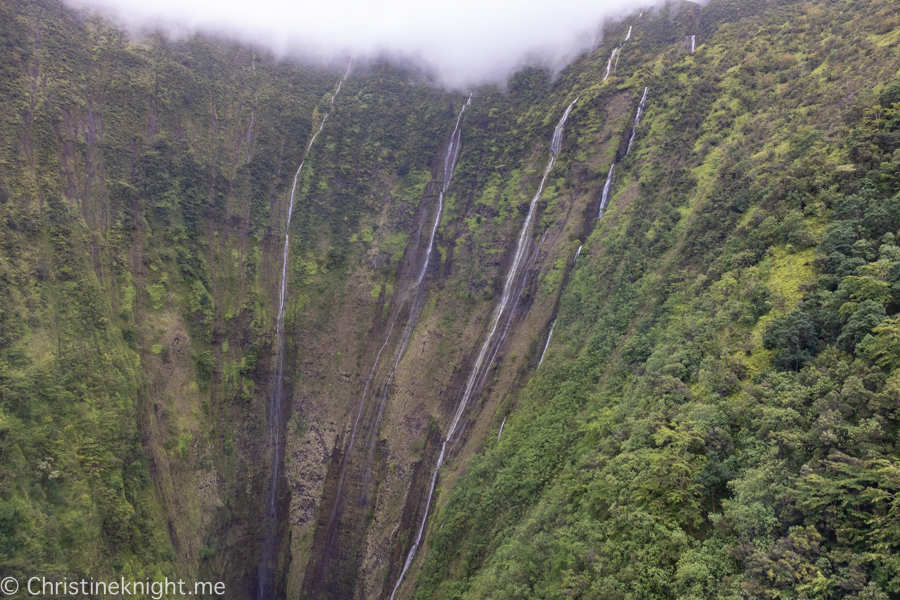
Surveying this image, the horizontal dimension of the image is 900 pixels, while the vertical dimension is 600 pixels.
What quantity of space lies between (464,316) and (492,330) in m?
3.08

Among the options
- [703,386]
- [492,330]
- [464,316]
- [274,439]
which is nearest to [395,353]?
[464,316]

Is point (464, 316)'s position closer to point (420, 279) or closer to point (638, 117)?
point (420, 279)

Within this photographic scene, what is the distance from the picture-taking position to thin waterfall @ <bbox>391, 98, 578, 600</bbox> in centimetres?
3031

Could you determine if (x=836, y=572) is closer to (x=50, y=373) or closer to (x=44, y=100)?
(x=50, y=373)

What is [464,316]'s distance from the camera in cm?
3716

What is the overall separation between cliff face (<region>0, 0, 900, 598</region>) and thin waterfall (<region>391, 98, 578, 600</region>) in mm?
251

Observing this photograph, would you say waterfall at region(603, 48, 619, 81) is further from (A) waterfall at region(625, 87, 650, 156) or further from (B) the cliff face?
(A) waterfall at region(625, 87, 650, 156)

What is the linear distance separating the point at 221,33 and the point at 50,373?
42.0m

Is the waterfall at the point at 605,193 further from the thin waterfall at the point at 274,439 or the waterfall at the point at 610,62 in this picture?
the thin waterfall at the point at 274,439

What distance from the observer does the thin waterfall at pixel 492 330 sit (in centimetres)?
3031

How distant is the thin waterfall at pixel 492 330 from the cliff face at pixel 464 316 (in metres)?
0.25

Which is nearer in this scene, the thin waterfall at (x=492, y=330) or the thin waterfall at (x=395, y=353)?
the thin waterfall at (x=492, y=330)

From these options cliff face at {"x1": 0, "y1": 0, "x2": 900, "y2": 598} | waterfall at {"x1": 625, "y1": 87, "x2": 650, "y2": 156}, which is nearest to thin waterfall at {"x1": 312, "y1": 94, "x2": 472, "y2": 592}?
cliff face at {"x1": 0, "y1": 0, "x2": 900, "y2": 598}

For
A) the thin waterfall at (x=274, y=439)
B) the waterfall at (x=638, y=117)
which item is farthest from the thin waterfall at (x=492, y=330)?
the thin waterfall at (x=274, y=439)
